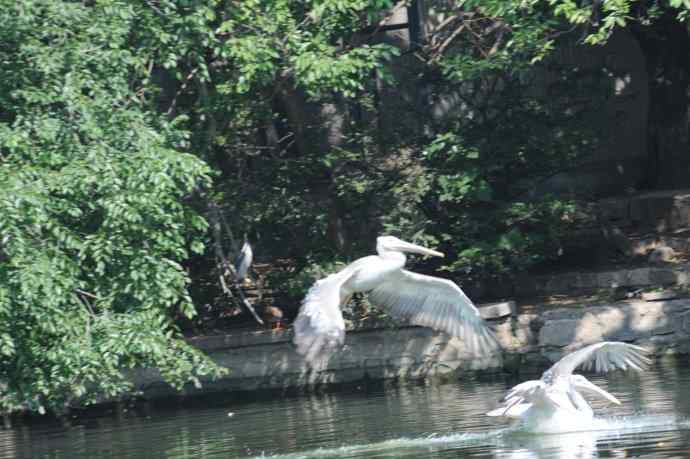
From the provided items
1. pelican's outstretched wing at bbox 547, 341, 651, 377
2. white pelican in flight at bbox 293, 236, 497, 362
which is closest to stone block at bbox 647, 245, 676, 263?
white pelican in flight at bbox 293, 236, 497, 362

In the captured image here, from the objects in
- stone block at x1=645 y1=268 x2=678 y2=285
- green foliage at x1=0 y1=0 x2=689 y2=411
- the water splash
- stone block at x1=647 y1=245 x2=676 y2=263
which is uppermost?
green foliage at x1=0 y1=0 x2=689 y2=411

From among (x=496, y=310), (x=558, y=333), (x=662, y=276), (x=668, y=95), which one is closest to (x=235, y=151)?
(x=496, y=310)

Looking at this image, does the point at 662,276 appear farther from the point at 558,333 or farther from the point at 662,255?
the point at 558,333

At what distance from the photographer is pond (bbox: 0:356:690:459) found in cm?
1020

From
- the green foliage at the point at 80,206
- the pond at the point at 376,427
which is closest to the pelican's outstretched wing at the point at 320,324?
the pond at the point at 376,427

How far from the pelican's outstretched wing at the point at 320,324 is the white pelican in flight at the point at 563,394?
1437 millimetres

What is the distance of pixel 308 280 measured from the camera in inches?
602

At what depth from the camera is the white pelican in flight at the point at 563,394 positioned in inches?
413

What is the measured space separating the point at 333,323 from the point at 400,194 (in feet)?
15.6

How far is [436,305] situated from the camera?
483 inches

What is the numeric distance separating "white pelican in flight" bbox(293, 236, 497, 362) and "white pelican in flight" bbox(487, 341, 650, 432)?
51.0 inches

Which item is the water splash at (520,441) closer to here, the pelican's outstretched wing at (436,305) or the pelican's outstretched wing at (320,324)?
the pelican's outstretched wing at (320,324)

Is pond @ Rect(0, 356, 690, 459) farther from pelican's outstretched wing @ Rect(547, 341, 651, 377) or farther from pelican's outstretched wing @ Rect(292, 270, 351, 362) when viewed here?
pelican's outstretched wing @ Rect(292, 270, 351, 362)

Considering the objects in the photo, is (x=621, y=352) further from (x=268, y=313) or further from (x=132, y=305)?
(x=268, y=313)
